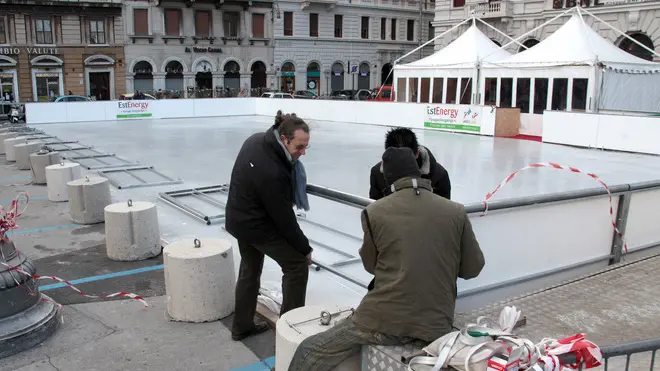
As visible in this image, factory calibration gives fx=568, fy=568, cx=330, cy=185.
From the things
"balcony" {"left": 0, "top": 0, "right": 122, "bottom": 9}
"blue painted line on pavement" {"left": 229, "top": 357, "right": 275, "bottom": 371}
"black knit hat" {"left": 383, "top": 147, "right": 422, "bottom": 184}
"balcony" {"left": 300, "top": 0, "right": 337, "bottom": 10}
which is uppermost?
"balcony" {"left": 300, "top": 0, "right": 337, "bottom": 10}

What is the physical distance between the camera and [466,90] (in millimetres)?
27469

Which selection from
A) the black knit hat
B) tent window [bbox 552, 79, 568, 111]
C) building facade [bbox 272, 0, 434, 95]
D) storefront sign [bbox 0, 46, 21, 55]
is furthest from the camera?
building facade [bbox 272, 0, 434, 95]

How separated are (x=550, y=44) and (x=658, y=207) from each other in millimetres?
20080

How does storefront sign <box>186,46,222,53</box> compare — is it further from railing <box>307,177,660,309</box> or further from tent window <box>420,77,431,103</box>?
railing <box>307,177,660,309</box>

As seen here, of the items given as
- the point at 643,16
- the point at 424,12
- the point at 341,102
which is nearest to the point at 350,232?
the point at 341,102

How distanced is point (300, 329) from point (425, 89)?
90.8 feet

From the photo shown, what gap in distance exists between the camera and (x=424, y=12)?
5772 cm

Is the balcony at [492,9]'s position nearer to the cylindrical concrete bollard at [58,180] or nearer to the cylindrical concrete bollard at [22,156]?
the cylindrical concrete bollard at [22,156]

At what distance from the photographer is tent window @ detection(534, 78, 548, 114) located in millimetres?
24312

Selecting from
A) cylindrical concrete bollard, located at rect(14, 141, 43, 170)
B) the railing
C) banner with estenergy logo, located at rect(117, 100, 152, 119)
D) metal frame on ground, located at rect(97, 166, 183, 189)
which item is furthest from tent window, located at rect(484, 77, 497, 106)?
the railing

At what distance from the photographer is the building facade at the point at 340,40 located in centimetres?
5172

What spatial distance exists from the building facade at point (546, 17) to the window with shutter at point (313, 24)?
12259 millimetres

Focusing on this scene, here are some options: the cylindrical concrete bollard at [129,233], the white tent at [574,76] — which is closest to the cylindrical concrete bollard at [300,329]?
the cylindrical concrete bollard at [129,233]

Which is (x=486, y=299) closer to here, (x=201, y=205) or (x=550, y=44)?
(x=201, y=205)
